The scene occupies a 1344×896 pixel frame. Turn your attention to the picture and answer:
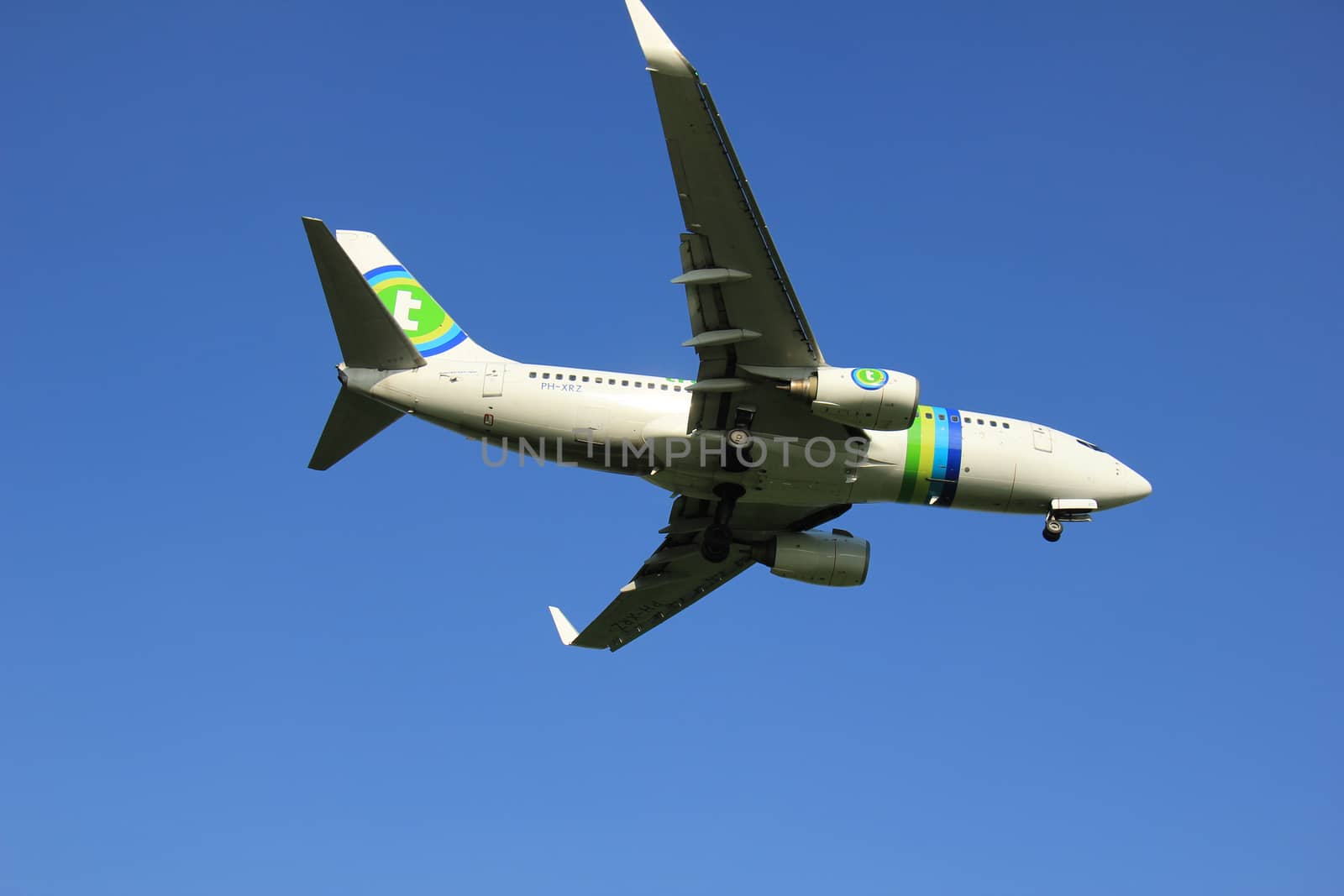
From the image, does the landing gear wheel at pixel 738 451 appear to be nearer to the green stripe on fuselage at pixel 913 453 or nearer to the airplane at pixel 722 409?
the airplane at pixel 722 409

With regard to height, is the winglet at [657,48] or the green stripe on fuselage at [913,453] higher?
the winglet at [657,48]

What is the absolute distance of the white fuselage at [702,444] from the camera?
2738 cm

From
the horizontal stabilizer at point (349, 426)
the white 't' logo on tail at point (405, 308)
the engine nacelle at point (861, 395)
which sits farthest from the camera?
the white 't' logo on tail at point (405, 308)

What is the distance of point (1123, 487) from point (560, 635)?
16.2m

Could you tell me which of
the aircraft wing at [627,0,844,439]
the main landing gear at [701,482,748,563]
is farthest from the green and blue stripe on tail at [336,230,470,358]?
the main landing gear at [701,482,748,563]

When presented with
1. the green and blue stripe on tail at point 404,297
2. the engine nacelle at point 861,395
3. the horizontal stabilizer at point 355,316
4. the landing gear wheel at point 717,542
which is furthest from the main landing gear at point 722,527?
the horizontal stabilizer at point 355,316

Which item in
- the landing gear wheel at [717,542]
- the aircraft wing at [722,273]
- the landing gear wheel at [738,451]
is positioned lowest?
the landing gear wheel at [717,542]

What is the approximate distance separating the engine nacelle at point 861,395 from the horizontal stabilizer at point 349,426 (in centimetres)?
974

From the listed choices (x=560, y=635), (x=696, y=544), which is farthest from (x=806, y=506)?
(x=560, y=635)

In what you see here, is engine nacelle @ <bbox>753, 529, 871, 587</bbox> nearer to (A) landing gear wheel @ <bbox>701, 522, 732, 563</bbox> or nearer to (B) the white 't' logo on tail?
(A) landing gear wheel @ <bbox>701, 522, 732, 563</bbox>

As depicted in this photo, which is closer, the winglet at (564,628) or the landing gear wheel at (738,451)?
the landing gear wheel at (738,451)

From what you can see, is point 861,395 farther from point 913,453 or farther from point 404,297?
point 404,297

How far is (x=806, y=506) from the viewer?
3225 centimetres

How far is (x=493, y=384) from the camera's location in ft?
89.9
